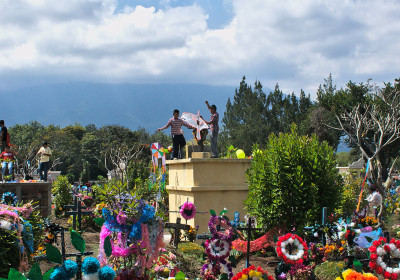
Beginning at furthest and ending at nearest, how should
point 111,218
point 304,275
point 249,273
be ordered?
point 304,275 → point 111,218 → point 249,273

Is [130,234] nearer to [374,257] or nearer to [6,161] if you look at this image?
[374,257]

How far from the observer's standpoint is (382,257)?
5.94 meters

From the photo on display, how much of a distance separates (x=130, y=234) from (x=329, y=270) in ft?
12.6

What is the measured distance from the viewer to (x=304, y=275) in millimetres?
6582

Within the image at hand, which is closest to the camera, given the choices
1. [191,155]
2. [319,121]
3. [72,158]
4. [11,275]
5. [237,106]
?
[11,275]

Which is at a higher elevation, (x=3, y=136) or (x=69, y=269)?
(x=3, y=136)

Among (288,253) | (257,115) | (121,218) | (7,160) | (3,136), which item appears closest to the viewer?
(121,218)

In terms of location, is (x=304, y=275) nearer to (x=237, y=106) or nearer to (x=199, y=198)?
(x=199, y=198)

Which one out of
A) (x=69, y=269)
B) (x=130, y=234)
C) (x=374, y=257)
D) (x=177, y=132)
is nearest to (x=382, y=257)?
(x=374, y=257)

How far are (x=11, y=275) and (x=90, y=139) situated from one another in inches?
2505

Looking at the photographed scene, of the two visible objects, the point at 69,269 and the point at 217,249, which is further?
the point at 217,249

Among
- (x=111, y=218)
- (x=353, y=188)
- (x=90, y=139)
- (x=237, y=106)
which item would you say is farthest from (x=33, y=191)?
(x=90, y=139)

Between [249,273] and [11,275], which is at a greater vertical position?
[11,275]

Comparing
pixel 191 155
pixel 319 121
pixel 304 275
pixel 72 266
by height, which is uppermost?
pixel 319 121
